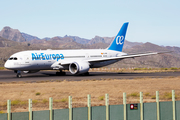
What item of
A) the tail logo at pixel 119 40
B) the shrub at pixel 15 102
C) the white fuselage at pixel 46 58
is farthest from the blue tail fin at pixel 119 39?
the shrub at pixel 15 102

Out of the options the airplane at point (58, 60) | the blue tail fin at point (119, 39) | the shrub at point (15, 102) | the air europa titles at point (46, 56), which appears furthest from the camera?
the blue tail fin at point (119, 39)

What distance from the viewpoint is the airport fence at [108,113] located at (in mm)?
12280

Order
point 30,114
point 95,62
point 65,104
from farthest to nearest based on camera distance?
point 95,62 → point 65,104 → point 30,114

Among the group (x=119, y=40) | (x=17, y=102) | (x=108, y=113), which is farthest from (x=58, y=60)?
(x=108, y=113)

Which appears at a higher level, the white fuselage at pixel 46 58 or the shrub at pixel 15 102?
the white fuselage at pixel 46 58

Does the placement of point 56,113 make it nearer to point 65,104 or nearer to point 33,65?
point 65,104

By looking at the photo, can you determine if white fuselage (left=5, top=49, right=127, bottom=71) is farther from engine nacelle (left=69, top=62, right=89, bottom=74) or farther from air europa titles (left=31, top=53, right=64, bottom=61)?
engine nacelle (left=69, top=62, right=89, bottom=74)

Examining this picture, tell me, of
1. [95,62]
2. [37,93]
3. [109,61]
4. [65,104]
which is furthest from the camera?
[109,61]

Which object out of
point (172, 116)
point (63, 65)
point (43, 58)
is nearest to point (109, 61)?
point (63, 65)

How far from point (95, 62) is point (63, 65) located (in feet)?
20.6

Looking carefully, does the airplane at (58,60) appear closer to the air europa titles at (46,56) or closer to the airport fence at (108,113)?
the air europa titles at (46,56)

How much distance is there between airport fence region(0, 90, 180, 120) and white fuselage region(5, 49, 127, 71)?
107 ft

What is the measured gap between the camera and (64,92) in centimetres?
2819

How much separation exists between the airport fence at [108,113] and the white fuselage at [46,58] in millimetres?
32669
